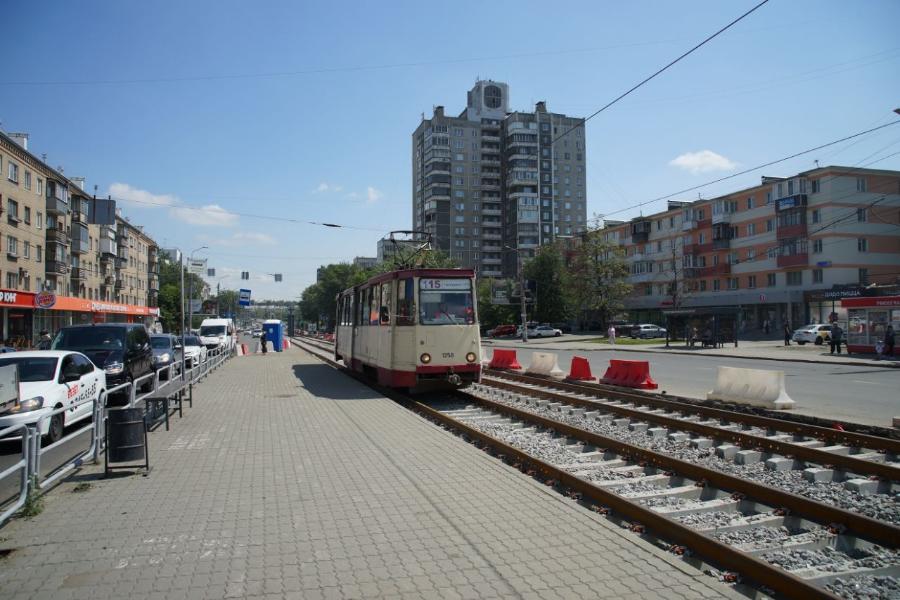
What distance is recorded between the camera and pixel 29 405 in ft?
29.2

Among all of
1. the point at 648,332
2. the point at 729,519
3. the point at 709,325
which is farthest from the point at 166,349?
the point at 648,332

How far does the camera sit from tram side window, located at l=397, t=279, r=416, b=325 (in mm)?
13742

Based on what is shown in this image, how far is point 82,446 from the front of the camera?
9.47 meters

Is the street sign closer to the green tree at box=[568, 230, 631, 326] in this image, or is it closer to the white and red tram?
the white and red tram

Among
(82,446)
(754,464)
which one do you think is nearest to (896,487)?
(754,464)

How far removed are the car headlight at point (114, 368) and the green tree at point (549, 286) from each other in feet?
196

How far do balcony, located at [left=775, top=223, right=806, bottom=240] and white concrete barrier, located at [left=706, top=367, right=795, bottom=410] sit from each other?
45.1 meters

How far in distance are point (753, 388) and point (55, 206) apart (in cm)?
5280

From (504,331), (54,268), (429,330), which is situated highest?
(54,268)

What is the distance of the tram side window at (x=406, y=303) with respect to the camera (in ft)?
45.1

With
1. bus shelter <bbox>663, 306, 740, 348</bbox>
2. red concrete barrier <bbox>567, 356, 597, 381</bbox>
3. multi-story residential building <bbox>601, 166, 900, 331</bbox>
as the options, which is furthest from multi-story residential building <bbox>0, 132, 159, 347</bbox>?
multi-story residential building <bbox>601, 166, 900, 331</bbox>

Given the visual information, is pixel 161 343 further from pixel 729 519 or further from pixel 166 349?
pixel 729 519

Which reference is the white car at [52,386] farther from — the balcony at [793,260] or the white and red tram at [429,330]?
the balcony at [793,260]

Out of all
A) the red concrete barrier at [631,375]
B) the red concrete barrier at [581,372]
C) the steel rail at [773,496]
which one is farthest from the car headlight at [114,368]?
the red concrete barrier at [631,375]
